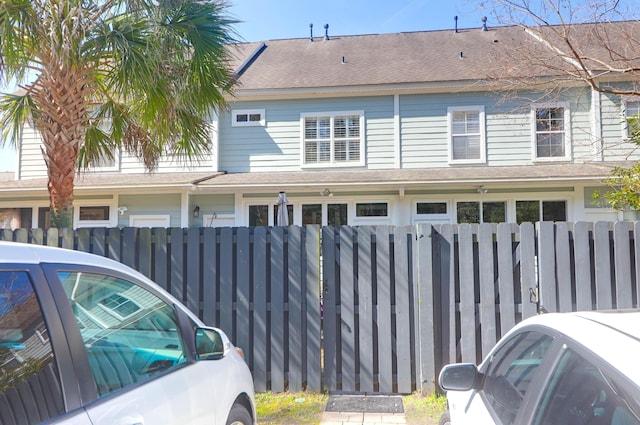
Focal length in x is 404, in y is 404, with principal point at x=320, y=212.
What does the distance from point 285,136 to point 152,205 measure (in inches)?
177

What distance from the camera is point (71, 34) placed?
488 centimetres

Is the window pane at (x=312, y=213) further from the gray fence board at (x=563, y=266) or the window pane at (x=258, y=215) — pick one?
the gray fence board at (x=563, y=266)

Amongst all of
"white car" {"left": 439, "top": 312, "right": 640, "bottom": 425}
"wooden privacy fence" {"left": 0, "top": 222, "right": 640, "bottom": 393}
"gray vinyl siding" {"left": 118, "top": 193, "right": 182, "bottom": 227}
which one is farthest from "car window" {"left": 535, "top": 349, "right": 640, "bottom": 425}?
"gray vinyl siding" {"left": 118, "top": 193, "right": 182, "bottom": 227}

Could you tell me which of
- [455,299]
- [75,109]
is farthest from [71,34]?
[455,299]

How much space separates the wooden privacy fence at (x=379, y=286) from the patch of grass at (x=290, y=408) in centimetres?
12

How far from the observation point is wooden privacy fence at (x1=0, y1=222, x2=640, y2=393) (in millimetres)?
4562

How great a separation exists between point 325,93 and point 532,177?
6.20m

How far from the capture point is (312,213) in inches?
471

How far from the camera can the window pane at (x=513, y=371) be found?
176 centimetres

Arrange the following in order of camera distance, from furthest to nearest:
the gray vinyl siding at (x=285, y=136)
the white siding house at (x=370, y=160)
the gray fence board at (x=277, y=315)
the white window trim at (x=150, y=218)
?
the gray vinyl siding at (x=285, y=136)
the white window trim at (x=150, y=218)
the white siding house at (x=370, y=160)
the gray fence board at (x=277, y=315)

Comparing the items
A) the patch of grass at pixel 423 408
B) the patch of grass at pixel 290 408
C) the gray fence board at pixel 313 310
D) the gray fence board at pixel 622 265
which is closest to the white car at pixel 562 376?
the patch of grass at pixel 423 408

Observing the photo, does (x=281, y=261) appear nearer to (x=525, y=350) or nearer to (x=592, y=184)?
(x=525, y=350)

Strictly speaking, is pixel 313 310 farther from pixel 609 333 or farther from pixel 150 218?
pixel 150 218

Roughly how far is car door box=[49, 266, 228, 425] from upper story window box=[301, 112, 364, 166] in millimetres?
10182
